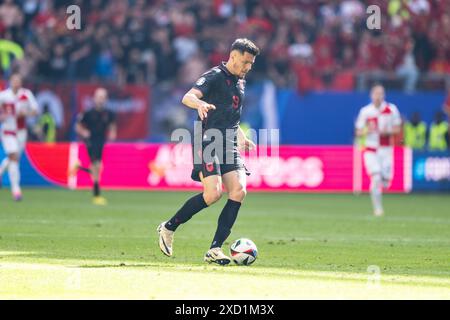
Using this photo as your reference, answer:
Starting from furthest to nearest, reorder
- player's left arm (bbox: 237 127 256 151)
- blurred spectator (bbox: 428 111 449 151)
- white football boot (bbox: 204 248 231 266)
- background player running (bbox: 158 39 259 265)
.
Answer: blurred spectator (bbox: 428 111 449 151), player's left arm (bbox: 237 127 256 151), background player running (bbox: 158 39 259 265), white football boot (bbox: 204 248 231 266)

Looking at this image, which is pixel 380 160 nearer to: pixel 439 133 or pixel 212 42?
pixel 439 133

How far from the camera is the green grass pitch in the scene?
374 inches

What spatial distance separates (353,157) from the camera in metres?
26.3

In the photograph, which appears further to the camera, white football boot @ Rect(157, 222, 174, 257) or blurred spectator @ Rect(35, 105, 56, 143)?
blurred spectator @ Rect(35, 105, 56, 143)

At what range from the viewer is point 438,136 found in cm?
2761

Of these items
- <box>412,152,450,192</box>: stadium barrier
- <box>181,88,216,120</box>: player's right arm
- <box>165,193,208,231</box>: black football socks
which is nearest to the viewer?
<box>181,88,216,120</box>: player's right arm

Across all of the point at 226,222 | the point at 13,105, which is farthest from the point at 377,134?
the point at 226,222

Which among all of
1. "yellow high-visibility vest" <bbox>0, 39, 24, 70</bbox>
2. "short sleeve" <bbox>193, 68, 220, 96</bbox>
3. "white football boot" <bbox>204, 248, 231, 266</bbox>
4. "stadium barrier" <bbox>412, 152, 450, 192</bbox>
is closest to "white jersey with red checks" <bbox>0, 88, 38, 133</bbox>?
"yellow high-visibility vest" <bbox>0, 39, 24, 70</bbox>

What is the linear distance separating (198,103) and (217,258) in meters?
1.71

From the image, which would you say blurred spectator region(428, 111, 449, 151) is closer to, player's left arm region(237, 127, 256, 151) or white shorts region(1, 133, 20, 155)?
white shorts region(1, 133, 20, 155)

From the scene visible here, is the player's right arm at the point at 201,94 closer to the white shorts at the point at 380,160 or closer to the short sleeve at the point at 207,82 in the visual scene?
the short sleeve at the point at 207,82

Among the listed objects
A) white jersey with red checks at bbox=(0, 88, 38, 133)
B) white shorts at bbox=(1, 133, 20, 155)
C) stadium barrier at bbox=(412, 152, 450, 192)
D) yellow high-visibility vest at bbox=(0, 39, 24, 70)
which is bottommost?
stadium barrier at bbox=(412, 152, 450, 192)

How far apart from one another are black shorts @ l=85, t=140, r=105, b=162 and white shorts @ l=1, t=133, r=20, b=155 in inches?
58.8
